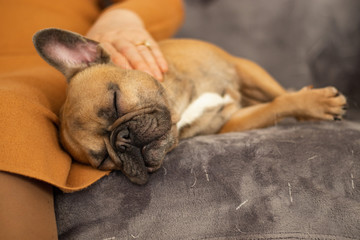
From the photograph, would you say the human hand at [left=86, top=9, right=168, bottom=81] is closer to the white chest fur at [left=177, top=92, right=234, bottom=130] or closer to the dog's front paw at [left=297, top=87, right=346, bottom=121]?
the white chest fur at [left=177, top=92, right=234, bottom=130]

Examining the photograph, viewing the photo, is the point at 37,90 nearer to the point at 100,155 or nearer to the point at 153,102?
the point at 100,155

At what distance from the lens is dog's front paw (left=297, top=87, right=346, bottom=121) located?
1.71m

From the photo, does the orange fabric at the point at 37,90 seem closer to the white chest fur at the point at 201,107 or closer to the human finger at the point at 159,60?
the human finger at the point at 159,60

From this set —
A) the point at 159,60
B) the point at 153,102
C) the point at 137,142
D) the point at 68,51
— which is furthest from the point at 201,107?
the point at 68,51

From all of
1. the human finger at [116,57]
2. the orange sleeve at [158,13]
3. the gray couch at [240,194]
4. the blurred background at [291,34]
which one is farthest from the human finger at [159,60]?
the blurred background at [291,34]

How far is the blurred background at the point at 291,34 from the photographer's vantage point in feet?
6.63

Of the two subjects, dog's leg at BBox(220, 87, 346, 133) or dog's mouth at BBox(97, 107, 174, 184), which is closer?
dog's mouth at BBox(97, 107, 174, 184)

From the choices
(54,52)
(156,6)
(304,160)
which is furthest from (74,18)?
(304,160)

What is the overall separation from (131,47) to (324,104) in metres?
1.07

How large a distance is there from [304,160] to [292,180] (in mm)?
117

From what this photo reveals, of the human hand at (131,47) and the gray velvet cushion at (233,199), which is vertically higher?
the human hand at (131,47)

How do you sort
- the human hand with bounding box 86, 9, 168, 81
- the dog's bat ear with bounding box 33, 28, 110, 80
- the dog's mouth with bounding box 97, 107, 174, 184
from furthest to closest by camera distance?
the human hand with bounding box 86, 9, 168, 81 → the dog's bat ear with bounding box 33, 28, 110, 80 → the dog's mouth with bounding box 97, 107, 174, 184

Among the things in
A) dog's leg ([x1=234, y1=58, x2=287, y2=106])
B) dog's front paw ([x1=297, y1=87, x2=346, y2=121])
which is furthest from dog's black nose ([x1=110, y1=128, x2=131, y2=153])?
dog's leg ([x1=234, y1=58, x2=287, y2=106])

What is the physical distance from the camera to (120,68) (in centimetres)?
158
